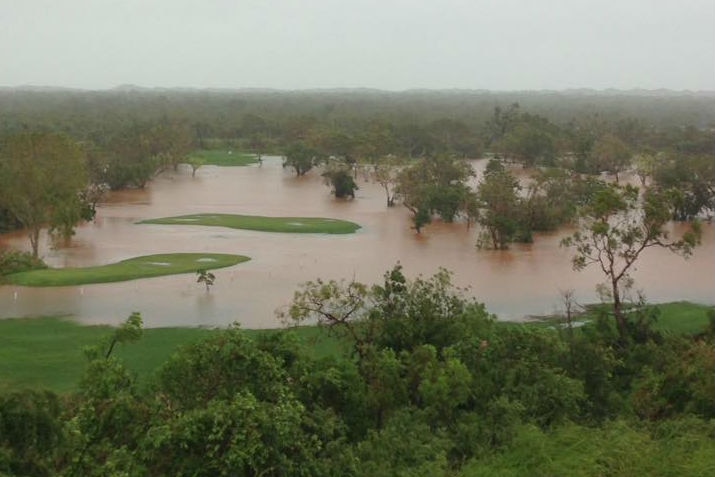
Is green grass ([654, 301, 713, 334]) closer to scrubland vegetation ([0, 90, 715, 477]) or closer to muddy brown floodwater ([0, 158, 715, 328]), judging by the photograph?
scrubland vegetation ([0, 90, 715, 477])

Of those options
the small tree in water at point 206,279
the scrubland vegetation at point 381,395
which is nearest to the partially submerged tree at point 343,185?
the small tree in water at point 206,279

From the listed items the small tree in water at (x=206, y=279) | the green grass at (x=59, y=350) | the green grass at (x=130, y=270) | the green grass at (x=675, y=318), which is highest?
the green grass at (x=675, y=318)

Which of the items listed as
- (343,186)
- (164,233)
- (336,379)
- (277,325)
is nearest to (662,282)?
(277,325)

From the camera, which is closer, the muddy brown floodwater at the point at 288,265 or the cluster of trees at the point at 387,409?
the cluster of trees at the point at 387,409

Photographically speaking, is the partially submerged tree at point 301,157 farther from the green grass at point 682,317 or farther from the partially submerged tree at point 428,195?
the green grass at point 682,317

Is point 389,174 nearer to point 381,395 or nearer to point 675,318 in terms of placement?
point 675,318

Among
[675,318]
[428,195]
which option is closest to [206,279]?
[675,318]

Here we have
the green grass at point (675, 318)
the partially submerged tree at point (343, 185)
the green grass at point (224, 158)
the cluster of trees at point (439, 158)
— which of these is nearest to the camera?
the green grass at point (675, 318)

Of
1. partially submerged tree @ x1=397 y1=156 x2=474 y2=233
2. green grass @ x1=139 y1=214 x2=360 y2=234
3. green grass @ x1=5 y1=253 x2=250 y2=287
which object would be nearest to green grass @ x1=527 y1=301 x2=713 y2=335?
green grass @ x1=5 y1=253 x2=250 y2=287
